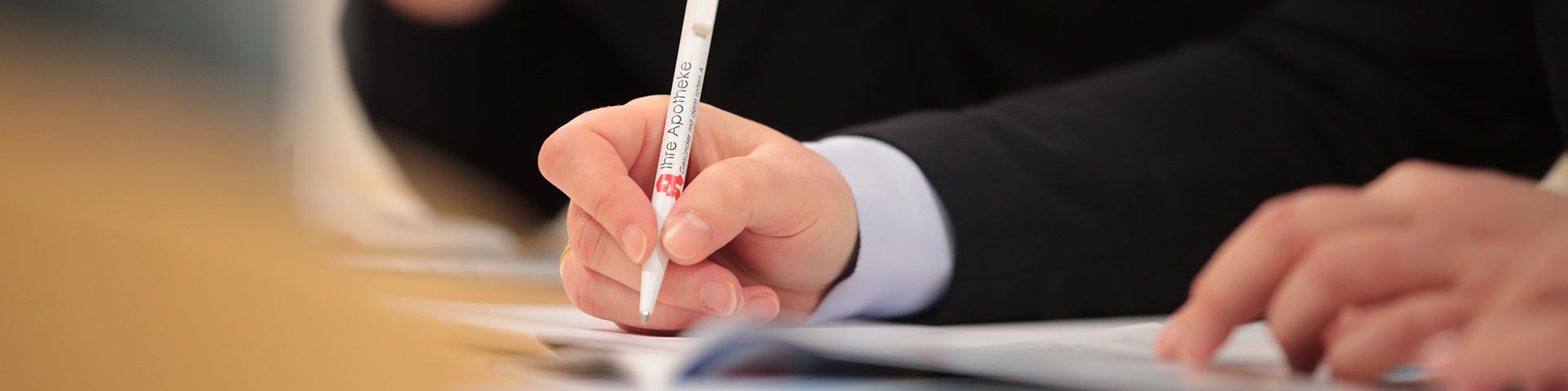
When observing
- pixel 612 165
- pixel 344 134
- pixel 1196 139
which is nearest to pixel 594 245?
pixel 612 165

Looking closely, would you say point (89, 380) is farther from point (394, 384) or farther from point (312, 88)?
point (312, 88)

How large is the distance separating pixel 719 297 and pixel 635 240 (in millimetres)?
28

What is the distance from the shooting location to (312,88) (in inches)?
19.5

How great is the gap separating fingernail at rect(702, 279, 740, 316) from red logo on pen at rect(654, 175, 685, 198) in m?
0.02

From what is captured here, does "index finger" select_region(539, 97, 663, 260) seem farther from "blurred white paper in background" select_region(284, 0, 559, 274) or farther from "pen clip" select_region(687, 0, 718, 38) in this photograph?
"blurred white paper in background" select_region(284, 0, 559, 274)

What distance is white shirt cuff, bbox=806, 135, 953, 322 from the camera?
11.0 inches

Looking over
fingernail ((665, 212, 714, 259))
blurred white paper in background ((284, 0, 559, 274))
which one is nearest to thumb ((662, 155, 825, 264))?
fingernail ((665, 212, 714, 259))

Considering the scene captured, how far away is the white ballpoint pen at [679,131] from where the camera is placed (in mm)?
210

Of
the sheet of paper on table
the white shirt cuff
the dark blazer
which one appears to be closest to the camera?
the sheet of paper on table

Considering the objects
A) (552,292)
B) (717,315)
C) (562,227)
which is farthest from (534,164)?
(717,315)

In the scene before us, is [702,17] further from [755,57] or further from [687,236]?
[755,57]

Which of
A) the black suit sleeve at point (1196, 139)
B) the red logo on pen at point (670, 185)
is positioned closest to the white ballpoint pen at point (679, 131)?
the red logo on pen at point (670, 185)

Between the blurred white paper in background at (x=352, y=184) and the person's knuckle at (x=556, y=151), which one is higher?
the blurred white paper in background at (x=352, y=184)

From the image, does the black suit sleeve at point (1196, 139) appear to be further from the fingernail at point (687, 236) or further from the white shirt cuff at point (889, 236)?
the fingernail at point (687, 236)
